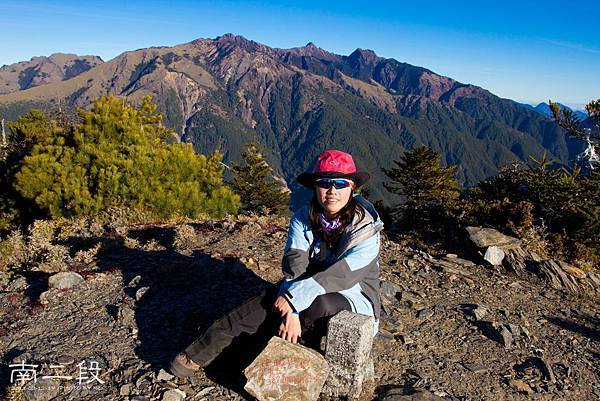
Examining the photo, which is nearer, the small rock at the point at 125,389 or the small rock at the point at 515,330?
the small rock at the point at 125,389

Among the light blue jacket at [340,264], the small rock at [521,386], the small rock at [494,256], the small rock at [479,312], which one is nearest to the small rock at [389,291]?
the small rock at [479,312]

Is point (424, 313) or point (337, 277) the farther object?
point (424, 313)

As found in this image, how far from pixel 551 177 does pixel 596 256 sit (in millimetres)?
2957

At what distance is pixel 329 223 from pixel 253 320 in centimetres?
115

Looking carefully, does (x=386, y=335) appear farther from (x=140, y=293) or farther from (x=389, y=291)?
(x=140, y=293)

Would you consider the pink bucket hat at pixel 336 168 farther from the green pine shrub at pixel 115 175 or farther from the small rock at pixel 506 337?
the green pine shrub at pixel 115 175

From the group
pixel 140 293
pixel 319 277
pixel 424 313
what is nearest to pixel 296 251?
pixel 319 277

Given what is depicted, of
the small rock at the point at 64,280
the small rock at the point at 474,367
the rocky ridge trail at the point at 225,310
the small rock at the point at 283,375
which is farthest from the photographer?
the small rock at the point at 64,280

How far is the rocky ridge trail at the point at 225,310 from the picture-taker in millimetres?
4145

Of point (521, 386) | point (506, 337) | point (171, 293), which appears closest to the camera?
point (521, 386)

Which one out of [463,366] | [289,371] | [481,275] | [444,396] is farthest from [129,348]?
[481,275]

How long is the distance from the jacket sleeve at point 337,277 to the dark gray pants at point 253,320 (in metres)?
0.11

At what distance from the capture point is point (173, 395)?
3.76 meters

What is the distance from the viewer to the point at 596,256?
950cm
